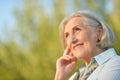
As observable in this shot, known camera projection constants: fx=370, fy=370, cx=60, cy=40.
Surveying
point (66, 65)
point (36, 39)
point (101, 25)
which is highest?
point (36, 39)

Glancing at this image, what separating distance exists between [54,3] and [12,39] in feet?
5.09

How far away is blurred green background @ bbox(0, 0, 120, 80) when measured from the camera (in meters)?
9.43

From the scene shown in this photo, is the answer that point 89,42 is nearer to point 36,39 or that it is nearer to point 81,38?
point 81,38

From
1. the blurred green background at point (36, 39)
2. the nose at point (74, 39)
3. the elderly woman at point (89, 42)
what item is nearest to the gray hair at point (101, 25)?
the elderly woman at point (89, 42)

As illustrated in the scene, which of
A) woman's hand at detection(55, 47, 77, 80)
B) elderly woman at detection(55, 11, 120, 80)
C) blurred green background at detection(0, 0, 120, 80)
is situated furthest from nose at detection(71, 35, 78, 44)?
blurred green background at detection(0, 0, 120, 80)

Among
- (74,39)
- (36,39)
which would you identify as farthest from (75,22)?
(36,39)

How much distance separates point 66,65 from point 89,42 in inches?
10.0

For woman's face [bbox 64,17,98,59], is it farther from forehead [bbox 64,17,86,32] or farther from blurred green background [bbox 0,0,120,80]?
blurred green background [bbox 0,0,120,80]

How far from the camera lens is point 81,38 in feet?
6.56

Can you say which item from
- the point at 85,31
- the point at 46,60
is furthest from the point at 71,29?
the point at 46,60

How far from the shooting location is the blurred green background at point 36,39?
943 cm

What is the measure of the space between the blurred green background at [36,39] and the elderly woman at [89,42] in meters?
7.07

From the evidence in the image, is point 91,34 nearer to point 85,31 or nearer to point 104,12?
point 85,31

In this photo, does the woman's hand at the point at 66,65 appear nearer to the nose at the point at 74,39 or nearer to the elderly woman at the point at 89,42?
the elderly woman at the point at 89,42
